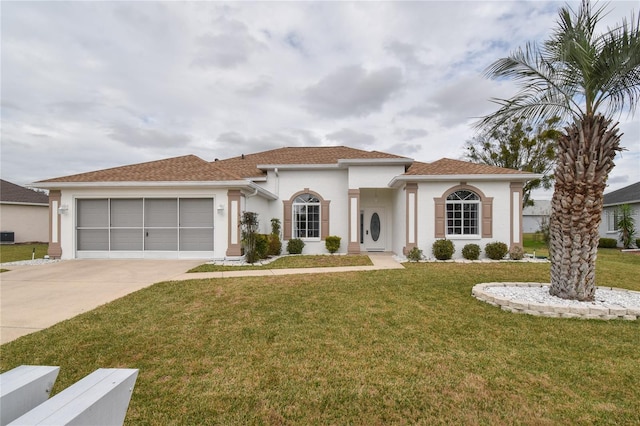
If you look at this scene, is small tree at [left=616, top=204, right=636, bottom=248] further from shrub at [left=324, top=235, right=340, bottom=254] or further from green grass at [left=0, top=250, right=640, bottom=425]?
green grass at [left=0, top=250, right=640, bottom=425]

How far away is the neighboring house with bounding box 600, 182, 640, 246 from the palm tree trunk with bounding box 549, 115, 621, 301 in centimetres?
2156

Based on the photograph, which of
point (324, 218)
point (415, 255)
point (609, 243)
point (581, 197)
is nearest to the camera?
point (581, 197)

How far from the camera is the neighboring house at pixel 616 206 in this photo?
70.8ft

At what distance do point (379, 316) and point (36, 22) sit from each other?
12.4 metres

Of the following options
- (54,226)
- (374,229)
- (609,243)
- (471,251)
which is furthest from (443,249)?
(54,226)

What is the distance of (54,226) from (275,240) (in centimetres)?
938

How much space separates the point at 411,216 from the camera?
44.9ft

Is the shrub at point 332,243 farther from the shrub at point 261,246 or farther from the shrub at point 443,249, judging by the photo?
the shrub at point 443,249

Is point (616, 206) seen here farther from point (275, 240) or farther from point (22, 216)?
point (22, 216)

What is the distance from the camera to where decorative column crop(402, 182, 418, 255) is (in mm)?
13586

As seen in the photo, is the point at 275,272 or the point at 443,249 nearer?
the point at 275,272

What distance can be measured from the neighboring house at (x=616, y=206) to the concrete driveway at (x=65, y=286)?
1125 inches

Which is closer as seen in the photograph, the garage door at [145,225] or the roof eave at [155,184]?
the roof eave at [155,184]

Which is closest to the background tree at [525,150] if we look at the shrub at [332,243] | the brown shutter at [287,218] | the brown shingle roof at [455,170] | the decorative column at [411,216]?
the brown shingle roof at [455,170]
